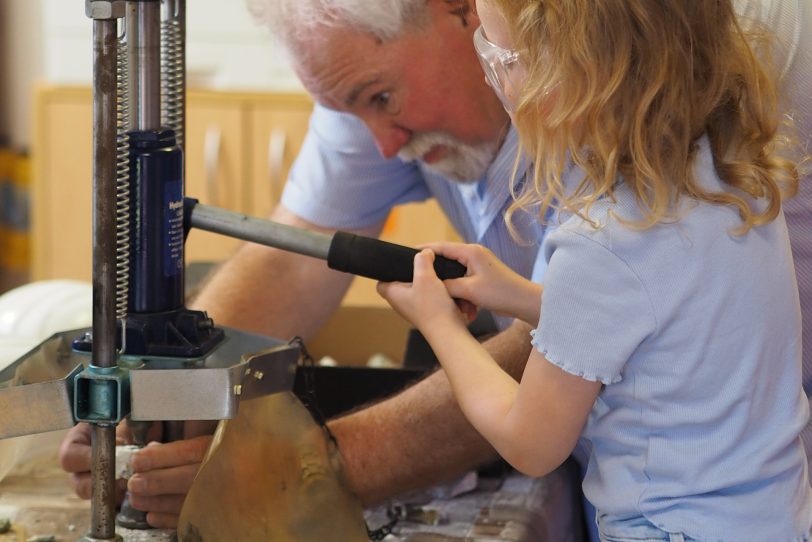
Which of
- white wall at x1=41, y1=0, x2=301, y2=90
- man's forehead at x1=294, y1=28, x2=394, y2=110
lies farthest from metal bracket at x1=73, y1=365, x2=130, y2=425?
white wall at x1=41, y1=0, x2=301, y2=90

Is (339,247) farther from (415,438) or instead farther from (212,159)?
(212,159)

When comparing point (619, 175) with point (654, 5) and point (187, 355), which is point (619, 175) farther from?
point (187, 355)

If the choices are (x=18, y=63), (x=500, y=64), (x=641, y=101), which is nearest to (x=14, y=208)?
(x=18, y=63)

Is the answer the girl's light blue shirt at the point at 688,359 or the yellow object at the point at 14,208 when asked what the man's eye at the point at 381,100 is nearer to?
the girl's light blue shirt at the point at 688,359

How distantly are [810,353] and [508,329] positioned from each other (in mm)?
301

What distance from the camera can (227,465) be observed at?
3.34ft

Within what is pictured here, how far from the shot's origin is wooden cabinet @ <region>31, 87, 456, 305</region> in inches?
118

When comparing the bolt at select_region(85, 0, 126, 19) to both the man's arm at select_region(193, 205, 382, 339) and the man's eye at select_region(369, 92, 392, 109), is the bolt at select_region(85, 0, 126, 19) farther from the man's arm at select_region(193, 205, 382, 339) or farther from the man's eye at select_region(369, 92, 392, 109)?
the man's arm at select_region(193, 205, 382, 339)

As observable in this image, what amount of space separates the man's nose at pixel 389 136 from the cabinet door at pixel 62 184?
188cm

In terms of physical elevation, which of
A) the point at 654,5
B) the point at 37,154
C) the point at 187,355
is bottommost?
the point at 37,154

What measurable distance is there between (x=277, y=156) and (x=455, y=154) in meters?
1.69

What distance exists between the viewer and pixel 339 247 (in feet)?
3.29

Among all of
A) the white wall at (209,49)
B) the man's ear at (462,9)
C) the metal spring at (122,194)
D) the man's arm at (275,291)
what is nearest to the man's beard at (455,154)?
the man's ear at (462,9)

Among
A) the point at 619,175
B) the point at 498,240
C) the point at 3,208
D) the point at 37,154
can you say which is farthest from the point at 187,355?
the point at 3,208
